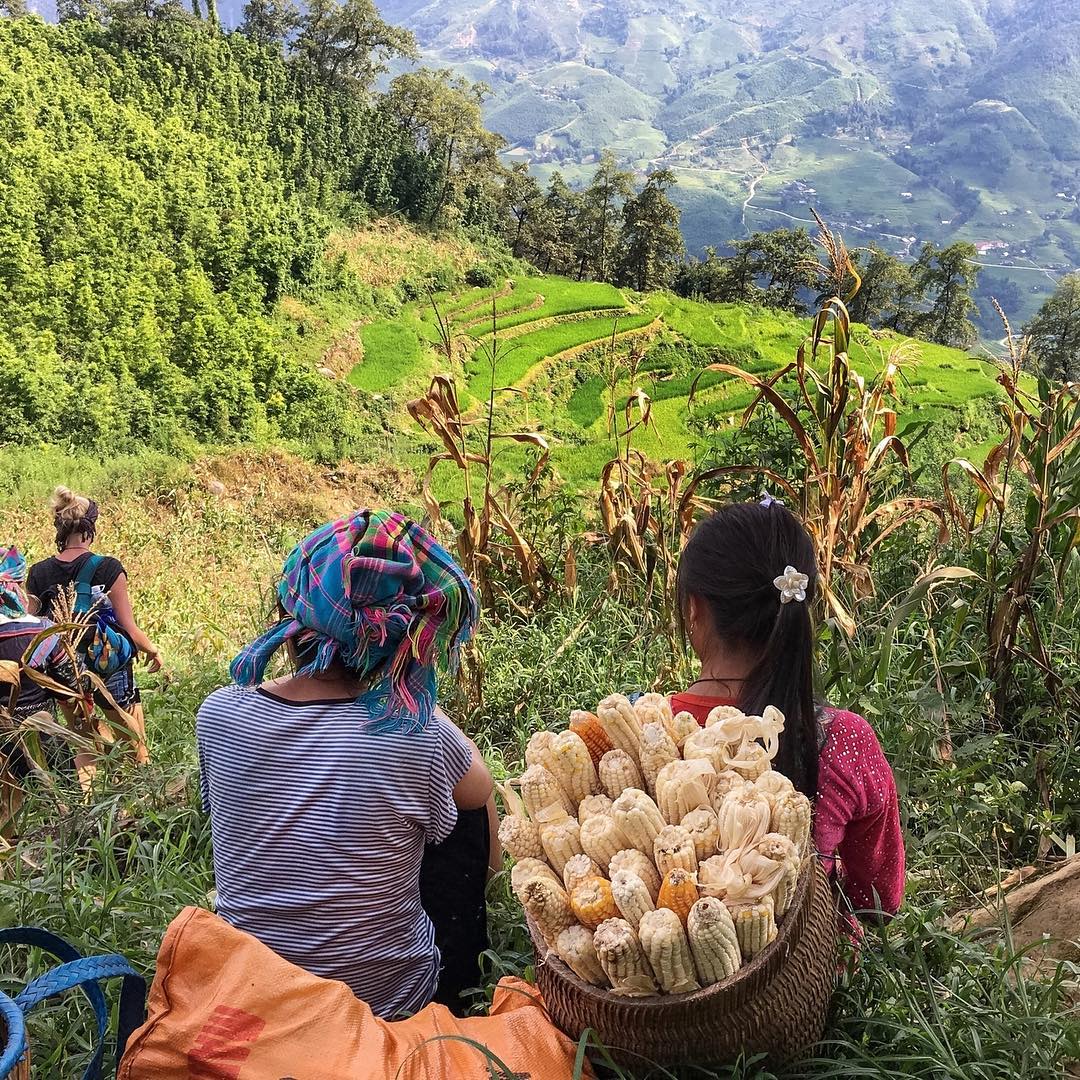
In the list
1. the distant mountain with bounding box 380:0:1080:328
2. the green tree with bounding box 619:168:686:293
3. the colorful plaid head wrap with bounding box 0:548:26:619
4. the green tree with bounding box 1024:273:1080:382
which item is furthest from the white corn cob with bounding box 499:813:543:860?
the distant mountain with bounding box 380:0:1080:328

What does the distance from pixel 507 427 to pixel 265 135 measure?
439 inches

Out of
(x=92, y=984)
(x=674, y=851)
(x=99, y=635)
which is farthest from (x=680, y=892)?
(x=99, y=635)

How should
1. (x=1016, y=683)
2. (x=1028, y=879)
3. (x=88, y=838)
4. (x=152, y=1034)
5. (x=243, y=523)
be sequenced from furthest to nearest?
(x=243, y=523) → (x=1016, y=683) → (x=88, y=838) → (x=1028, y=879) → (x=152, y=1034)

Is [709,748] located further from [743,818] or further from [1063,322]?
[1063,322]

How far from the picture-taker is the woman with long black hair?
1.28 metres

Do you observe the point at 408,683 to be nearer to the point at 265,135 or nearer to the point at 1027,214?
the point at 265,135

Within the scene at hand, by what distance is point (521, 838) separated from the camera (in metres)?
1.08

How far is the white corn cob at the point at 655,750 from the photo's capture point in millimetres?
1135

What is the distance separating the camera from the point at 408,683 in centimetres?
143

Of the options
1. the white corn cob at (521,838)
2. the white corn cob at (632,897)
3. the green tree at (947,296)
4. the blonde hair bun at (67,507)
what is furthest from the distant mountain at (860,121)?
the white corn cob at (632,897)

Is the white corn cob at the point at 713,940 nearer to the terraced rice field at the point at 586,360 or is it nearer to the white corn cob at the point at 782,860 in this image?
the white corn cob at the point at 782,860

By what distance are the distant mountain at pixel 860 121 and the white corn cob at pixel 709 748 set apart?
67998mm

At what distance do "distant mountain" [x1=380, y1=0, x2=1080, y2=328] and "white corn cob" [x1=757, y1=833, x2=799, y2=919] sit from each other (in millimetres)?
68147

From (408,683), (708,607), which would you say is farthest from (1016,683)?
(408,683)
